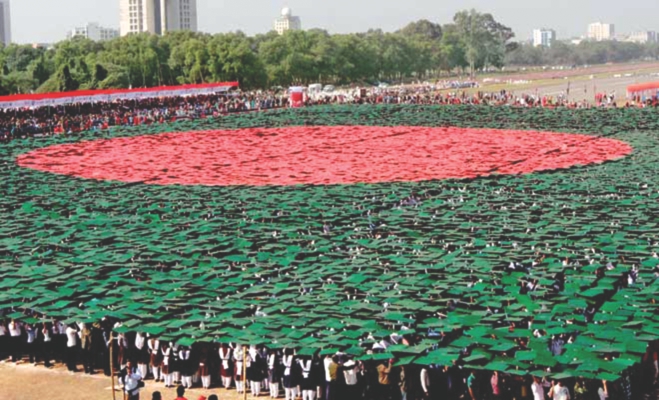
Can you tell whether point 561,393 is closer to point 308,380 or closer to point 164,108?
point 308,380

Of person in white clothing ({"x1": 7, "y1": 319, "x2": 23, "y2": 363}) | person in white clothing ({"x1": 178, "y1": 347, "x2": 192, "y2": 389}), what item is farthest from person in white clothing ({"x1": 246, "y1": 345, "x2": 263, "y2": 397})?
person in white clothing ({"x1": 7, "y1": 319, "x2": 23, "y2": 363})

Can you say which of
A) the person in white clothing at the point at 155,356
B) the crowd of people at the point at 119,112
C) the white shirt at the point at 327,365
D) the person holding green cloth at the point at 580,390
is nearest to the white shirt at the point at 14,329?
the person in white clothing at the point at 155,356

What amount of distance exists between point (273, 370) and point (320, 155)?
32012 millimetres

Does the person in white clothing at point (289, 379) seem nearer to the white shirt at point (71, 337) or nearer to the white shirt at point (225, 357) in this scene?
the white shirt at point (225, 357)

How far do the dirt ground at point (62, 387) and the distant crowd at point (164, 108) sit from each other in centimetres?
4398

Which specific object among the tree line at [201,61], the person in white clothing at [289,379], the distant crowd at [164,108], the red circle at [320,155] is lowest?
the person in white clothing at [289,379]

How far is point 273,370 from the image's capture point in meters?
18.3

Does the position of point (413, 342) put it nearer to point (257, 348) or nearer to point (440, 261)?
point (257, 348)

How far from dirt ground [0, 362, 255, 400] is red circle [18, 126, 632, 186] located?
68.0 ft

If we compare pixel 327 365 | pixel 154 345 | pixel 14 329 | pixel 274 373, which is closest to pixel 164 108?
pixel 14 329

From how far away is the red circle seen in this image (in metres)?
42.7

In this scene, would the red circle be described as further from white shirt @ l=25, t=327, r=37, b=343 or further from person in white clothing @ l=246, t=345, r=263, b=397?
person in white clothing @ l=246, t=345, r=263, b=397

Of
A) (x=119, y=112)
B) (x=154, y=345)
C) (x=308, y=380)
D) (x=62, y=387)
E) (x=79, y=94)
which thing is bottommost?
(x=62, y=387)

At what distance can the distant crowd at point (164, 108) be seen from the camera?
6788cm
